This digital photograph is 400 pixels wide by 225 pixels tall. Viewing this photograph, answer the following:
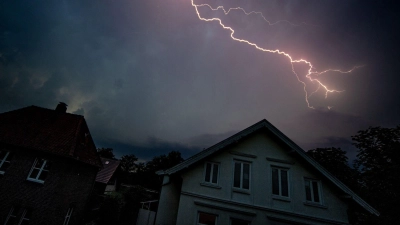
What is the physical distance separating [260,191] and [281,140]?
3.56 meters

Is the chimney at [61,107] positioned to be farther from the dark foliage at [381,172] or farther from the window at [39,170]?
the dark foliage at [381,172]

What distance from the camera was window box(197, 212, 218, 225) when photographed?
9396 millimetres

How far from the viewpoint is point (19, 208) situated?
42.5 ft

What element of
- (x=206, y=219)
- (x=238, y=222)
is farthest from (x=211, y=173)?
(x=238, y=222)

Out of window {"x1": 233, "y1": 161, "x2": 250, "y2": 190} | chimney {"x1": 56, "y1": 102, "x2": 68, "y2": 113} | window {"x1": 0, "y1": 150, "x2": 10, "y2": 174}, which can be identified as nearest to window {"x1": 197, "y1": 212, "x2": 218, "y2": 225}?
window {"x1": 233, "y1": 161, "x2": 250, "y2": 190}

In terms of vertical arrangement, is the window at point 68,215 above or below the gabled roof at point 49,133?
below

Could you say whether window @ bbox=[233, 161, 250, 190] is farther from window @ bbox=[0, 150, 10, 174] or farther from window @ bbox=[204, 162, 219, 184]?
window @ bbox=[0, 150, 10, 174]

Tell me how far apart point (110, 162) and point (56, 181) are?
18438mm

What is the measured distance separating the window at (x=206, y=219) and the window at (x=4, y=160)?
16.6 metres

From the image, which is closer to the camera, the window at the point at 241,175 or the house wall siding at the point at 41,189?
the window at the point at 241,175

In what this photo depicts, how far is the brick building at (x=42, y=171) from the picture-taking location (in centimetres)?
1299

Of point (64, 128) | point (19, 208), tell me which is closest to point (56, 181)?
point (19, 208)

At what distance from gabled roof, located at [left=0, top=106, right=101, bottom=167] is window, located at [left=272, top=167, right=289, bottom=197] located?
1616 cm

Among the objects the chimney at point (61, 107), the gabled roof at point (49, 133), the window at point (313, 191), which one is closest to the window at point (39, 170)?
the gabled roof at point (49, 133)
